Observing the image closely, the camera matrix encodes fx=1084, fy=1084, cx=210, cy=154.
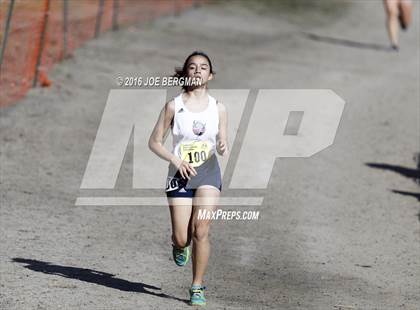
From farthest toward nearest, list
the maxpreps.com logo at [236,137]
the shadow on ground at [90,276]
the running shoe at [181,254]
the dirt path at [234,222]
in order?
the maxpreps.com logo at [236,137] → the dirt path at [234,222] → the shadow on ground at [90,276] → the running shoe at [181,254]

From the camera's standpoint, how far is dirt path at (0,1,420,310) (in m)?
9.88

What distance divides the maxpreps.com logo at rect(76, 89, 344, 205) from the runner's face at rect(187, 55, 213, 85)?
16.7 feet

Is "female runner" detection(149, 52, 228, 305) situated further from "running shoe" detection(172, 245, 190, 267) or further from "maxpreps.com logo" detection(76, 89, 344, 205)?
"maxpreps.com logo" detection(76, 89, 344, 205)

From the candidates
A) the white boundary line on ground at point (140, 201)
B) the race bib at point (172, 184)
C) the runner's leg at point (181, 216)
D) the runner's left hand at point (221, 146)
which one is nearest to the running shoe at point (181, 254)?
the runner's leg at point (181, 216)

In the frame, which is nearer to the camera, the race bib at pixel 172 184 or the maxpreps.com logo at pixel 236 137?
the race bib at pixel 172 184

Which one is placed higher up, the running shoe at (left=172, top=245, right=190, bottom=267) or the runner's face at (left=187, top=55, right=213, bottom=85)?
the runner's face at (left=187, top=55, right=213, bottom=85)

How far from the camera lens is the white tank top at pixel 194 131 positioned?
8797 mm

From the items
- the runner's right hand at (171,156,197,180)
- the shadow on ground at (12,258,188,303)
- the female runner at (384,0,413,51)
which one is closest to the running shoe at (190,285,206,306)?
the shadow on ground at (12,258,188,303)

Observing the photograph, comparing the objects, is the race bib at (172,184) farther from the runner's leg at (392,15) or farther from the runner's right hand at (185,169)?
the runner's leg at (392,15)

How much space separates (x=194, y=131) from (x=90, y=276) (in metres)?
2.07

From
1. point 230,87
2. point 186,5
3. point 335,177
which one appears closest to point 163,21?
point 186,5

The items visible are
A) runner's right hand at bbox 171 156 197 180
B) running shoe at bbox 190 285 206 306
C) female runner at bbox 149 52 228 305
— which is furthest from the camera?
running shoe at bbox 190 285 206 306

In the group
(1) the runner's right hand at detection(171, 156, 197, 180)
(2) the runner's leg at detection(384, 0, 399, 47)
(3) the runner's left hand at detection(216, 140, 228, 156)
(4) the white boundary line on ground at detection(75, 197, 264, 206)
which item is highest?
(3) the runner's left hand at detection(216, 140, 228, 156)

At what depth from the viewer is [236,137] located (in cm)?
1812
